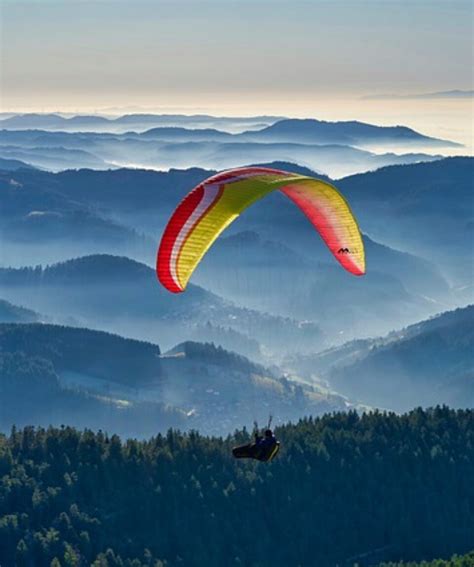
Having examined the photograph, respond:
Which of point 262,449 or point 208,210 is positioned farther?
point 208,210

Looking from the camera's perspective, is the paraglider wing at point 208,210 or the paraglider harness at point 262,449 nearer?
the paraglider harness at point 262,449

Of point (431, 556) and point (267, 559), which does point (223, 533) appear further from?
point (431, 556)

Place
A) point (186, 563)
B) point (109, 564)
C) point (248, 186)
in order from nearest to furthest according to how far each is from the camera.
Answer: point (248, 186) → point (109, 564) → point (186, 563)

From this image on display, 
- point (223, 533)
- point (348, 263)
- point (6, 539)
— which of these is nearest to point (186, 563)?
point (223, 533)

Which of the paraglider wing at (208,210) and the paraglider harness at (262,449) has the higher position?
the paraglider wing at (208,210)

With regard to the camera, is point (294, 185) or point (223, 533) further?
point (223, 533)

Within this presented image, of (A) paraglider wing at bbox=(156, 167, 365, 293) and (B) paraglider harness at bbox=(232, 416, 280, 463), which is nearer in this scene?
(B) paraglider harness at bbox=(232, 416, 280, 463)

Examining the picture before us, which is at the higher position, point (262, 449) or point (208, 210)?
point (208, 210)

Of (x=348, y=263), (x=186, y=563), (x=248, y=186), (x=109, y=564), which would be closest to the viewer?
(x=248, y=186)

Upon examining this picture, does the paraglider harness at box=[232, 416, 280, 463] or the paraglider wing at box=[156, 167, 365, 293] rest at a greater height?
the paraglider wing at box=[156, 167, 365, 293]
